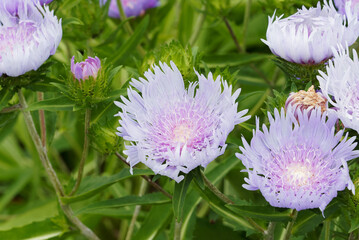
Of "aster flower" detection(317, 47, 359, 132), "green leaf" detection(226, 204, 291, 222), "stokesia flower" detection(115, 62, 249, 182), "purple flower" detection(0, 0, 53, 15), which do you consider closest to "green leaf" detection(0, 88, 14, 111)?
"purple flower" detection(0, 0, 53, 15)

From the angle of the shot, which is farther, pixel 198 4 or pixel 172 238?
pixel 198 4

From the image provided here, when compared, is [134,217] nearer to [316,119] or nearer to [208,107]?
[208,107]

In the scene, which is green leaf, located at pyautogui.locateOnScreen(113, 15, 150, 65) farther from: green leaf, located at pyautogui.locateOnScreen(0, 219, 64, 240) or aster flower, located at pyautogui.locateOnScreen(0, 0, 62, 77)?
green leaf, located at pyautogui.locateOnScreen(0, 219, 64, 240)

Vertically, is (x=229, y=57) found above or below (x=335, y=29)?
below

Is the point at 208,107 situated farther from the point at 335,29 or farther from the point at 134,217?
the point at 134,217

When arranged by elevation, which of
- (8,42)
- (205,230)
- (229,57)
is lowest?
(205,230)

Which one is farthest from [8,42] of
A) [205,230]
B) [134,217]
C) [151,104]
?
[205,230]

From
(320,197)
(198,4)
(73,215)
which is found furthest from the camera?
(198,4)

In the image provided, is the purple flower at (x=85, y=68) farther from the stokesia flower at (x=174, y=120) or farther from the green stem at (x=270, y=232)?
the green stem at (x=270, y=232)

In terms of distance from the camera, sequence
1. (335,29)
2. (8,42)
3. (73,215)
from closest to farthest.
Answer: (335,29) → (8,42) → (73,215)
